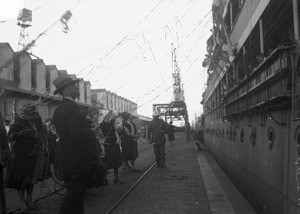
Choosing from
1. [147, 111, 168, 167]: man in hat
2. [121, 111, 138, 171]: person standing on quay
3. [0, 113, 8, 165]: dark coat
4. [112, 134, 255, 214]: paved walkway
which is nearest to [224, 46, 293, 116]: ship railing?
[112, 134, 255, 214]: paved walkway

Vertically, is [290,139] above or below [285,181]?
above

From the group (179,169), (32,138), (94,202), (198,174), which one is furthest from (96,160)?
(179,169)

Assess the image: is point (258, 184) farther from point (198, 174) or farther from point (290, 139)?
point (198, 174)

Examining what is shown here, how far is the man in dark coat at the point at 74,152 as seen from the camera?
453 centimetres

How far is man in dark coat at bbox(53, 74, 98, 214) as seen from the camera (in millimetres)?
4531

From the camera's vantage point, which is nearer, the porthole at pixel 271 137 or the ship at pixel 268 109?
the ship at pixel 268 109

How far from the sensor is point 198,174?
11086 millimetres

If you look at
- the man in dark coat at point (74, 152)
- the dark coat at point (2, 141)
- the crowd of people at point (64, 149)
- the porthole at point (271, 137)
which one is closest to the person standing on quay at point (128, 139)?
the crowd of people at point (64, 149)

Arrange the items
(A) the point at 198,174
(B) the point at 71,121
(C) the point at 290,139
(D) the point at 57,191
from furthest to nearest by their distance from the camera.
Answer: (A) the point at 198,174, (D) the point at 57,191, (C) the point at 290,139, (B) the point at 71,121

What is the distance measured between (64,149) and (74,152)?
131mm

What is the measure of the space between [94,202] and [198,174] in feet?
14.2

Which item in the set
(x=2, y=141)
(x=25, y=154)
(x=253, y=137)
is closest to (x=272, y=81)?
(x=253, y=137)

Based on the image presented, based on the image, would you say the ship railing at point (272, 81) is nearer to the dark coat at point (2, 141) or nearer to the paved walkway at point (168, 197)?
the paved walkway at point (168, 197)

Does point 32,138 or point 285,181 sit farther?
point 32,138
